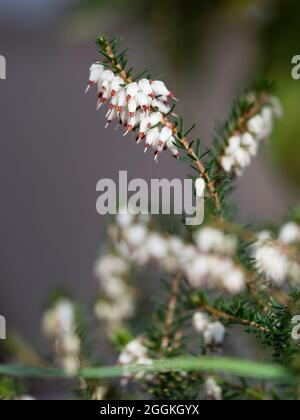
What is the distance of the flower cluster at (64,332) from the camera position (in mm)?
560

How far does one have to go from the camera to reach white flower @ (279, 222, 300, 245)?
0.52 m

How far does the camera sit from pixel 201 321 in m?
0.50

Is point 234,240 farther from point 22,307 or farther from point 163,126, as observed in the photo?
point 22,307

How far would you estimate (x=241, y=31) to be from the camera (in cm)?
197

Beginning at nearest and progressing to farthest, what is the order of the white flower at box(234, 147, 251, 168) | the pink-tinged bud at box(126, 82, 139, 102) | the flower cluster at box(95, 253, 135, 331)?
the pink-tinged bud at box(126, 82, 139, 102), the white flower at box(234, 147, 251, 168), the flower cluster at box(95, 253, 135, 331)

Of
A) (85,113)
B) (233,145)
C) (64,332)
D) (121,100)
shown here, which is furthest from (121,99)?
(85,113)

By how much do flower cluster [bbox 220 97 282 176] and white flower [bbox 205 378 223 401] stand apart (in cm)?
15

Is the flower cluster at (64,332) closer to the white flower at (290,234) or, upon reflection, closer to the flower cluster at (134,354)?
the flower cluster at (134,354)

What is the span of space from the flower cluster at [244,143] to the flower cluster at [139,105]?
0.08 metres

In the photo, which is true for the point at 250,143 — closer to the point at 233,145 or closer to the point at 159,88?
the point at 233,145

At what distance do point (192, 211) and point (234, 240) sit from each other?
0.04 meters

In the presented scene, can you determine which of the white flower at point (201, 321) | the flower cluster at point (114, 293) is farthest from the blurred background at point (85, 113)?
the white flower at point (201, 321)

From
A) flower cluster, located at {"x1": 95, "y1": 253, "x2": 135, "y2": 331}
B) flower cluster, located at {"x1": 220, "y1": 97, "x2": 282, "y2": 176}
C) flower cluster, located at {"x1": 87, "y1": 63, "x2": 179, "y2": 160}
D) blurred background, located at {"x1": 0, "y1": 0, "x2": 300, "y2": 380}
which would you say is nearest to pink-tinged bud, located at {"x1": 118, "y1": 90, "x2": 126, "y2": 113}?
flower cluster, located at {"x1": 87, "y1": 63, "x2": 179, "y2": 160}

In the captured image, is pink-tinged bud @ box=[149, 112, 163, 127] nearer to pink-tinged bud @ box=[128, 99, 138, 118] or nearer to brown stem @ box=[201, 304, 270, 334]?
pink-tinged bud @ box=[128, 99, 138, 118]
